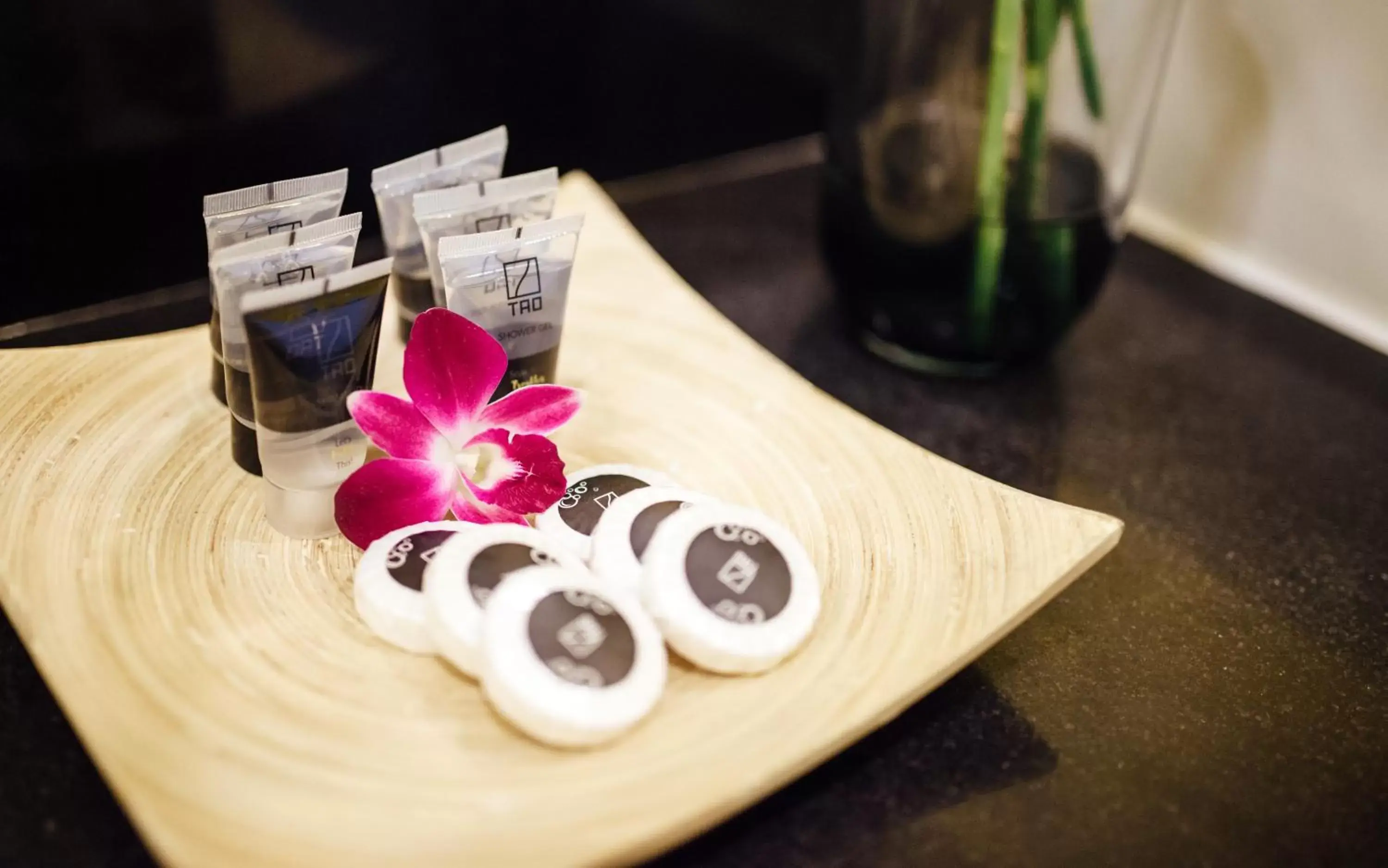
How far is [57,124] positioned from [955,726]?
65 cm

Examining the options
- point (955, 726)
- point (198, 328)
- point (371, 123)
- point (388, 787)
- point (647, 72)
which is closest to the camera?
point (388, 787)

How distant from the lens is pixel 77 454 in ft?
2.02

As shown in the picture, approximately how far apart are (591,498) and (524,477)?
0.12 feet

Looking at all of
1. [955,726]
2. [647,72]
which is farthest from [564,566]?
Result: [647,72]

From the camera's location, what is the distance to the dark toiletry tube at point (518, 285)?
607mm

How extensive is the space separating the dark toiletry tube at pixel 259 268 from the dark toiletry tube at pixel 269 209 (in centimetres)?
2

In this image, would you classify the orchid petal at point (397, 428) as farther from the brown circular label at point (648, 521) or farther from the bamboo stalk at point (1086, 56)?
the bamboo stalk at point (1086, 56)

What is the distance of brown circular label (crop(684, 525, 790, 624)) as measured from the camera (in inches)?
20.9

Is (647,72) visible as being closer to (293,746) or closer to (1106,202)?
(1106,202)

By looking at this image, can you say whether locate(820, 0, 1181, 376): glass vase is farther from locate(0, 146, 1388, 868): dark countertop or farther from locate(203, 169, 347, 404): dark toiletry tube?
locate(203, 169, 347, 404): dark toiletry tube

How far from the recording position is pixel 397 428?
1.92 ft

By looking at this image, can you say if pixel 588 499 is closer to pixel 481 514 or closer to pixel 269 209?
pixel 481 514

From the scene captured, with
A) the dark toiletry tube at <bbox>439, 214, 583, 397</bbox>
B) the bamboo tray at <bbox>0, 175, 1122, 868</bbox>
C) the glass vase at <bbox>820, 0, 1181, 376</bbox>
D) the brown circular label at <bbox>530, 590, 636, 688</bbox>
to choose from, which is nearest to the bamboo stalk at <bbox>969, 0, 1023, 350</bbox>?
the glass vase at <bbox>820, 0, 1181, 376</bbox>

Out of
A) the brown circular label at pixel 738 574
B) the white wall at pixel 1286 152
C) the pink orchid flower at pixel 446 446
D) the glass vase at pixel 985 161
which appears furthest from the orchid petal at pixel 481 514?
the white wall at pixel 1286 152
